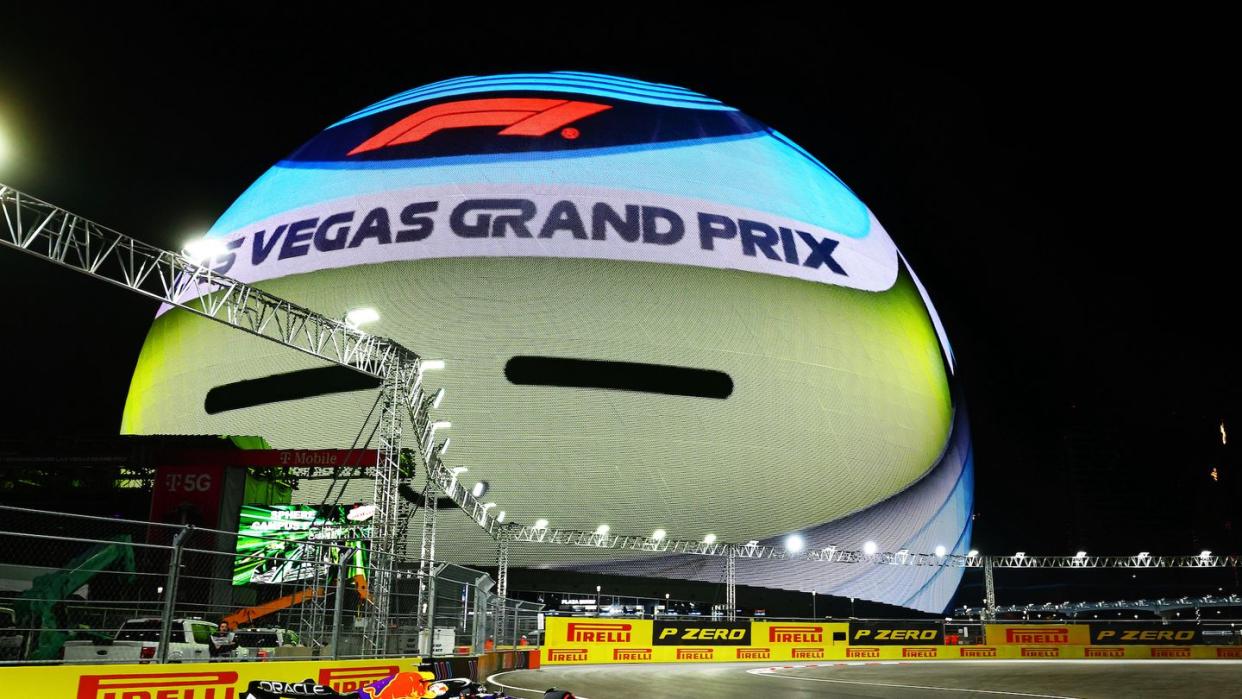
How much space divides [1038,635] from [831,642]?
9.73 metres

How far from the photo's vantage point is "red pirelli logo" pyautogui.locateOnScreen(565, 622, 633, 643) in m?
31.7

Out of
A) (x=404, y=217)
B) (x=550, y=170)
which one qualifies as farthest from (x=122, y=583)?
(x=550, y=170)

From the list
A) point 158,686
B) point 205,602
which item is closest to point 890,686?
point 158,686

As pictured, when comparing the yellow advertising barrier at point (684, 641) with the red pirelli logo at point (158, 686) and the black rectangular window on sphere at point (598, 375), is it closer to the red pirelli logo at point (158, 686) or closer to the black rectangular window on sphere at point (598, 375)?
the black rectangular window on sphere at point (598, 375)

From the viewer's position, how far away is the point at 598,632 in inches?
1270

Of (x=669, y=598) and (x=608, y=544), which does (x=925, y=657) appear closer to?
(x=669, y=598)

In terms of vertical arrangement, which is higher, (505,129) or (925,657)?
(505,129)

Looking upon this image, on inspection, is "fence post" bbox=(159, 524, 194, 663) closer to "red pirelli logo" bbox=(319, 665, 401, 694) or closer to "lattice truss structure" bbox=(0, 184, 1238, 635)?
"red pirelli logo" bbox=(319, 665, 401, 694)

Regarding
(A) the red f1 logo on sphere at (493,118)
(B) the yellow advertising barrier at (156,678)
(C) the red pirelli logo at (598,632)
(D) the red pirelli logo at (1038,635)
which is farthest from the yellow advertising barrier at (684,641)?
(B) the yellow advertising barrier at (156,678)

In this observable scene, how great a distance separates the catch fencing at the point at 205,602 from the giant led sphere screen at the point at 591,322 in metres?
5.28

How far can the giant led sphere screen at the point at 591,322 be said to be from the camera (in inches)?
1294

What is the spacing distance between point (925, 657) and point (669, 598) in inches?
420

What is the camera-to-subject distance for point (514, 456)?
108 feet

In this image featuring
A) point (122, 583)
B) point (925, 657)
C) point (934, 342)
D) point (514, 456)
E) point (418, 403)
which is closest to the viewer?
point (122, 583)
